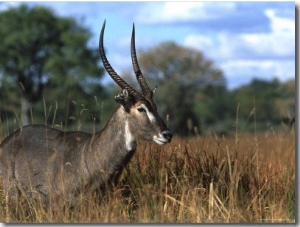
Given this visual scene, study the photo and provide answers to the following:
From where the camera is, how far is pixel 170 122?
42719 millimetres

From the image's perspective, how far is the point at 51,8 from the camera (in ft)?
140

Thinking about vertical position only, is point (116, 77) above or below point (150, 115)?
above

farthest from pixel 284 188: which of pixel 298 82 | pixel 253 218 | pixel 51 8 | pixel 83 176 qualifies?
pixel 51 8

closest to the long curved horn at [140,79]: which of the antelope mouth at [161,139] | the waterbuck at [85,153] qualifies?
the waterbuck at [85,153]

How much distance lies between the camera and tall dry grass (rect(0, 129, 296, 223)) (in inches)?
264

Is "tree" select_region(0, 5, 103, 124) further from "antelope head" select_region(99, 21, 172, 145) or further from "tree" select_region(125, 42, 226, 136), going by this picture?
"antelope head" select_region(99, 21, 172, 145)

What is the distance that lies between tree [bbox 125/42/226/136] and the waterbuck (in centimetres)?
4073

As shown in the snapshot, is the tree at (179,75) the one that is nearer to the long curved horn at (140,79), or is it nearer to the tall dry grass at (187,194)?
the tall dry grass at (187,194)

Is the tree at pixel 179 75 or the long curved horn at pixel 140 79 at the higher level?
the tree at pixel 179 75

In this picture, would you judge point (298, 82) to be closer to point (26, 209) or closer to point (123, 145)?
point (123, 145)

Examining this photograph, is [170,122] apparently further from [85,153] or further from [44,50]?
[85,153]

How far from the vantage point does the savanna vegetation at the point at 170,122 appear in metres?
6.92

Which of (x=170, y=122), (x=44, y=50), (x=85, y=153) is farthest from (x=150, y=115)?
(x=170, y=122)

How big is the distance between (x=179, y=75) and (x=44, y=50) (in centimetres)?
1558
